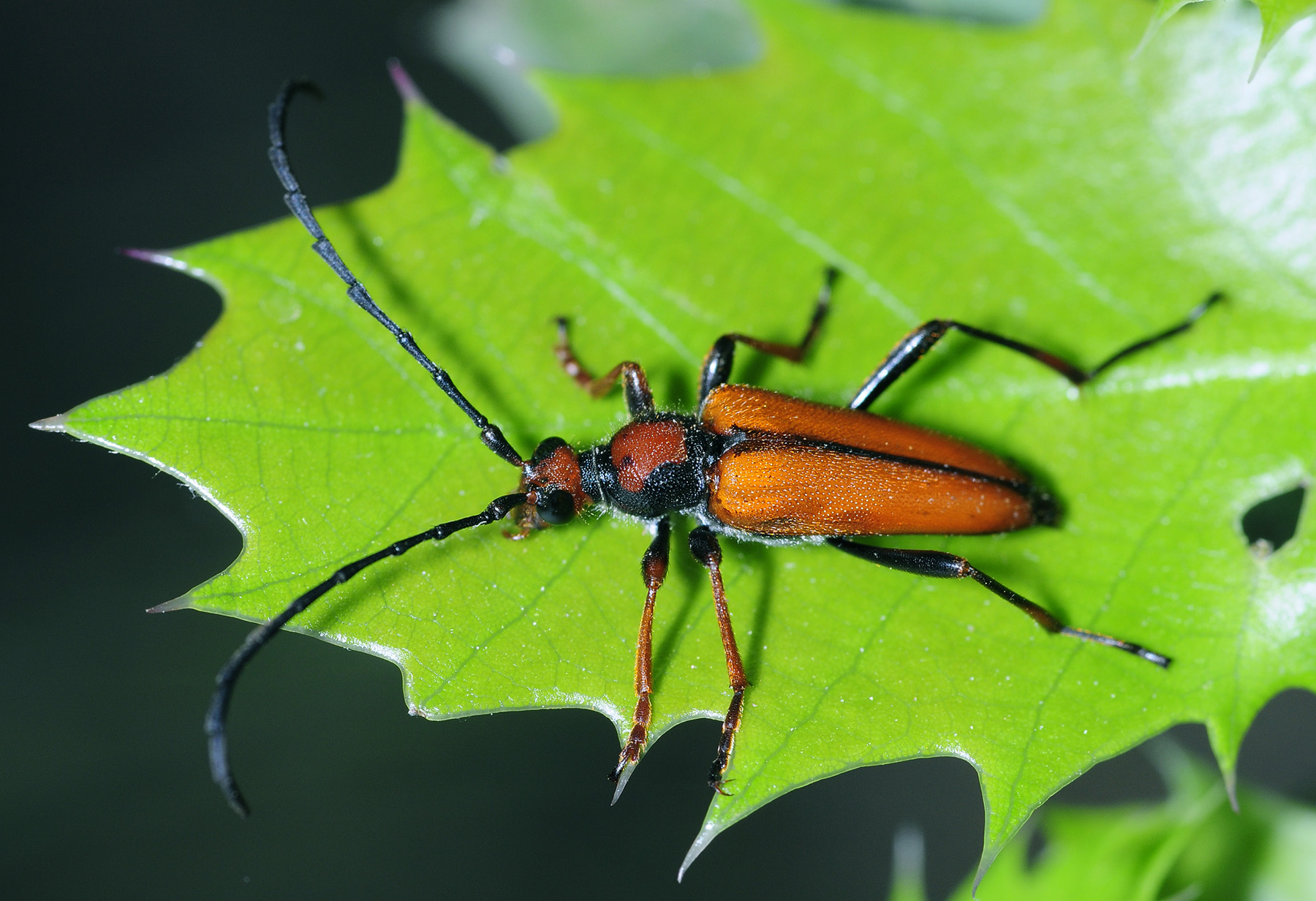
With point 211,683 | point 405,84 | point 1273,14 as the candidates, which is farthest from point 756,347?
point 211,683

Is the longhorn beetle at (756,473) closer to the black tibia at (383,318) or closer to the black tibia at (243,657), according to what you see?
the black tibia at (383,318)

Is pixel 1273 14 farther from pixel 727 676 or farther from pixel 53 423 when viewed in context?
pixel 53 423

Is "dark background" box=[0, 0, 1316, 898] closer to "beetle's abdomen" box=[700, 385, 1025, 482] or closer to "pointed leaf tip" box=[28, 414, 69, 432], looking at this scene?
"pointed leaf tip" box=[28, 414, 69, 432]

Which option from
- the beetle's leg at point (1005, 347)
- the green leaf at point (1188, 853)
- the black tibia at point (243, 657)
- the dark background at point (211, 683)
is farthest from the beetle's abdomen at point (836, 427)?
the dark background at point (211, 683)

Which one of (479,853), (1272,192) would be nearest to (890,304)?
(1272,192)

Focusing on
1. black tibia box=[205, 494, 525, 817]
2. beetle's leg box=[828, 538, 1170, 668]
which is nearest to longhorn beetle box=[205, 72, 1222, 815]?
beetle's leg box=[828, 538, 1170, 668]

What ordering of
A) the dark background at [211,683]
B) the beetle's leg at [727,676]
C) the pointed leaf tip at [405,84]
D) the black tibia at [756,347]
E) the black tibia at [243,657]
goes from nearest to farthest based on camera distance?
1. the black tibia at [243,657]
2. the beetle's leg at [727,676]
3. the pointed leaf tip at [405,84]
4. the black tibia at [756,347]
5. the dark background at [211,683]

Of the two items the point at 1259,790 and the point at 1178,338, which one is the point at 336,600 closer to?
the point at 1178,338
